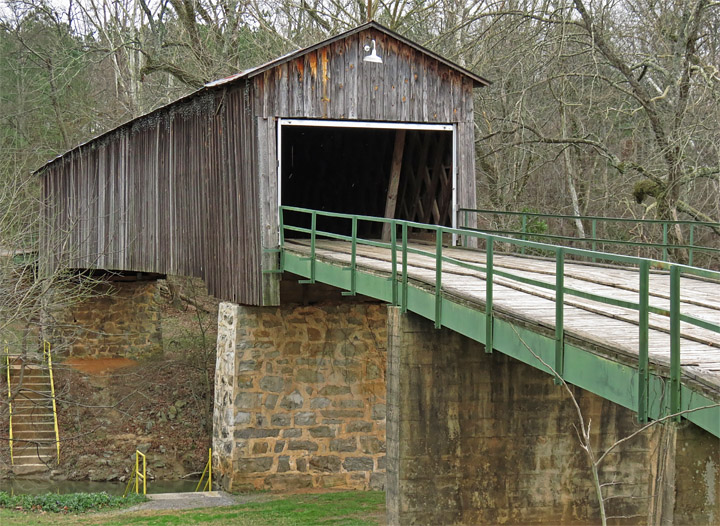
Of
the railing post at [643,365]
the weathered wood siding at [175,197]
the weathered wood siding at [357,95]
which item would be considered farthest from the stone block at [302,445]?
the railing post at [643,365]

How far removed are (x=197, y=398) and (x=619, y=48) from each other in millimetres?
11309

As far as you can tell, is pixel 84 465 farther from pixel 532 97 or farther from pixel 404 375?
pixel 532 97

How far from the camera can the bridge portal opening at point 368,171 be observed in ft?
51.9

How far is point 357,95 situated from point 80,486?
9.45m

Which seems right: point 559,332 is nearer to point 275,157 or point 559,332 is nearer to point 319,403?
point 275,157

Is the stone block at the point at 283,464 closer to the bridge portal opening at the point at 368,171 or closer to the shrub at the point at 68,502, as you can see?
the shrub at the point at 68,502

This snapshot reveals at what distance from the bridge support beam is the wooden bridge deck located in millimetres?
909

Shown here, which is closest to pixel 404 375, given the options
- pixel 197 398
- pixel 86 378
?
pixel 197 398

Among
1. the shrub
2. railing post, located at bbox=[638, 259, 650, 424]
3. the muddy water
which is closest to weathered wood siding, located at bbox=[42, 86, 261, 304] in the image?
the shrub

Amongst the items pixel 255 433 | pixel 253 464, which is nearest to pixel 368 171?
pixel 255 433

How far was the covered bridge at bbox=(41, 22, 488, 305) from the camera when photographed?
13812 mm

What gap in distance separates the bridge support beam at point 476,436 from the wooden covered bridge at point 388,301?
2 centimetres

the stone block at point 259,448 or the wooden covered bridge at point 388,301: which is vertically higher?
the wooden covered bridge at point 388,301

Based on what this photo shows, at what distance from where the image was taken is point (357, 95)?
1412cm
